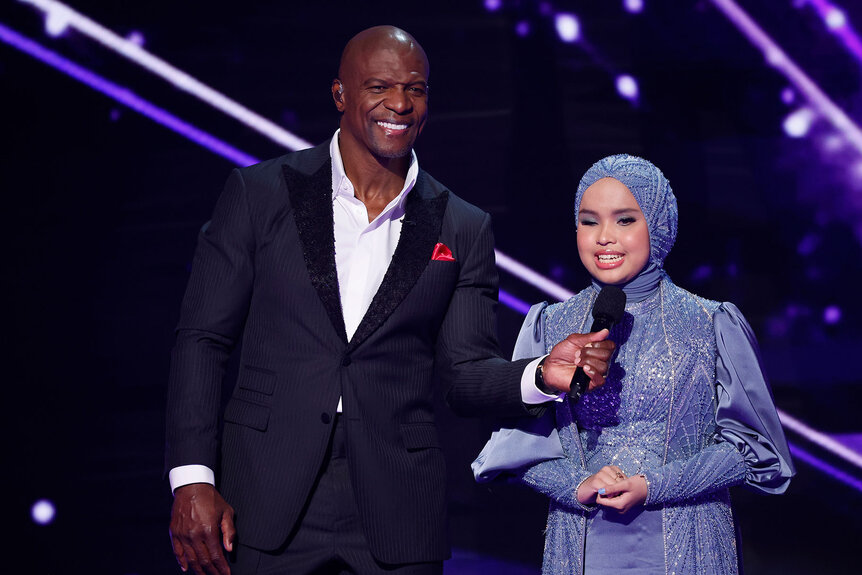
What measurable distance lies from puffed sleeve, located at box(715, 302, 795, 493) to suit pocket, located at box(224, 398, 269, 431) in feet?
3.29

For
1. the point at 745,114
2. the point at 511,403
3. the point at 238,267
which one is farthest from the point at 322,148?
the point at 745,114

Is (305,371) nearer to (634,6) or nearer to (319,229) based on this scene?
(319,229)

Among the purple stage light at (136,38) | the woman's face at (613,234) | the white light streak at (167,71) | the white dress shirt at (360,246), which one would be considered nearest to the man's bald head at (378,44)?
the white dress shirt at (360,246)

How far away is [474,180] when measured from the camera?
3518 millimetres

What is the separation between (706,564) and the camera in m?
2.12

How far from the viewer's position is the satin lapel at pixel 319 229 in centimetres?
200

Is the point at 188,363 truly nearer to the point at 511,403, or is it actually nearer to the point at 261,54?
the point at 511,403

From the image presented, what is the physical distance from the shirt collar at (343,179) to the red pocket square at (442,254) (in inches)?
5.2

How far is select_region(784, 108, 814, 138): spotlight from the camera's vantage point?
3492 mm

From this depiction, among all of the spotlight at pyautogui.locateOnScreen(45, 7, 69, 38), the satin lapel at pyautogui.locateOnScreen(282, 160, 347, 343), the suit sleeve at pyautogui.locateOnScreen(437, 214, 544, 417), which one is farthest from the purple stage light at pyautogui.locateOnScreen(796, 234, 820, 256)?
the spotlight at pyautogui.locateOnScreen(45, 7, 69, 38)

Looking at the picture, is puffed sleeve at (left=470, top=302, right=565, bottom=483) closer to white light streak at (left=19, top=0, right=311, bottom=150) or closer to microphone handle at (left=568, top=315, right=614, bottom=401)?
microphone handle at (left=568, top=315, right=614, bottom=401)

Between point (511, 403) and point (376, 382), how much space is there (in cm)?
30

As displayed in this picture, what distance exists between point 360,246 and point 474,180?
57.9 inches

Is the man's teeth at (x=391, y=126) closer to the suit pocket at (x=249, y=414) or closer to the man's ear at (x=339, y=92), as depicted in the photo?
the man's ear at (x=339, y=92)
